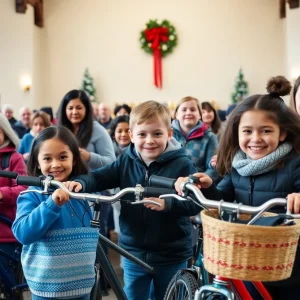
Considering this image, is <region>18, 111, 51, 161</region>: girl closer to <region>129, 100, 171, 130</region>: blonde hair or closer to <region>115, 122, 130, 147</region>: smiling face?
<region>115, 122, 130, 147</region>: smiling face

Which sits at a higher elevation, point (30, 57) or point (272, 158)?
point (30, 57)

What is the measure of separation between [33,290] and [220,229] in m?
1.08

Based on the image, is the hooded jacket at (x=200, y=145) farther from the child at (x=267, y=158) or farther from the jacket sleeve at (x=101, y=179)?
the child at (x=267, y=158)

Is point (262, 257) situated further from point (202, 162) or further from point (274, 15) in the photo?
point (274, 15)

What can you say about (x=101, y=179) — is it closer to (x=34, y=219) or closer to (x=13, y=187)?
(x=34, y=219)

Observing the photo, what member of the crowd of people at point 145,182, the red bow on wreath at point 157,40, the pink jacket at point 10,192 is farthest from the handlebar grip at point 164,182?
the red bow on wreath at point 157,40

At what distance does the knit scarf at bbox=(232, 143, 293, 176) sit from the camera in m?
2.07

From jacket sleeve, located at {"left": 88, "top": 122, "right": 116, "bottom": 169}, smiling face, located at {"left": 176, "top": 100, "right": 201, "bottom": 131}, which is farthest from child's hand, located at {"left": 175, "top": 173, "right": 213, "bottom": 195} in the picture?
smiling face, located at {"left": 176, "top": 100, "right": 201, "bottom": 131}

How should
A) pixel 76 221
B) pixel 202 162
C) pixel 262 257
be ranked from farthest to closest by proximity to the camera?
pixel 202 162, pixel 76 221, pixel 262 257

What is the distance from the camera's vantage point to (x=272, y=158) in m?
2.07

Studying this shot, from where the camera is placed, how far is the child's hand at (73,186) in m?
2.09

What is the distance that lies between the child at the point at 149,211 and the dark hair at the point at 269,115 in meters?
0.25

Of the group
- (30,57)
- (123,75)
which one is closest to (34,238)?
(30,57)

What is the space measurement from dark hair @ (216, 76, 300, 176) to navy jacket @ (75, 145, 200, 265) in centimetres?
25
